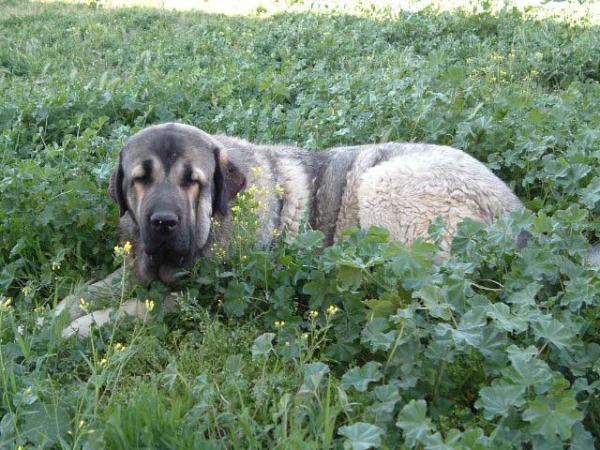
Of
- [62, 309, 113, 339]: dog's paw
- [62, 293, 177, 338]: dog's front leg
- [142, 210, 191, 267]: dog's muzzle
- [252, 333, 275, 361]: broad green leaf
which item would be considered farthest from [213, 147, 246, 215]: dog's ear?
[252, 333, 275, 361]: broad green leaf

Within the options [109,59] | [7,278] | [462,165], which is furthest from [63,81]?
[462,165]

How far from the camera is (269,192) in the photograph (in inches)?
213

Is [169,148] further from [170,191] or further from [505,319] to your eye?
[505,319]

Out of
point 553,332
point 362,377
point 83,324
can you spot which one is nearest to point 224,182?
point 83,324

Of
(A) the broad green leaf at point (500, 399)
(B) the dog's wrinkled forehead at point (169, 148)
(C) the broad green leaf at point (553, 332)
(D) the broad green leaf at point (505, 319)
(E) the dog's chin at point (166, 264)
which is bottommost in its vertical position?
(E) the dog's chin at point (166, 264)

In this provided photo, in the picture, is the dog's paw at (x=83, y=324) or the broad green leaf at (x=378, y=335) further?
the dog's paw at (x=83, y=324)

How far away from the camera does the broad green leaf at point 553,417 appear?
2.94 m

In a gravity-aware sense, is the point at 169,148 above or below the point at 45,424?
above

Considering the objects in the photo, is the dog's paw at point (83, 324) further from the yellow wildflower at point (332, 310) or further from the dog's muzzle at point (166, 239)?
the yellow wildflower at point (332, 310)

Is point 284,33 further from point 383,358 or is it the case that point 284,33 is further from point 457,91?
point 383,358

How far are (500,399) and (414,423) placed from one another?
0.37 meters

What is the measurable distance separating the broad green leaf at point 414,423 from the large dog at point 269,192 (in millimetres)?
1653

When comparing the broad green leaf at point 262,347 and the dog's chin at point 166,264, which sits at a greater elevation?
the broad green leaf at point 262,347

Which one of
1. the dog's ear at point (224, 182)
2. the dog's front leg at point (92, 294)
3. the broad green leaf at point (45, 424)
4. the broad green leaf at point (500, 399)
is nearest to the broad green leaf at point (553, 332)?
the broad green leaf at point (500, 399)
